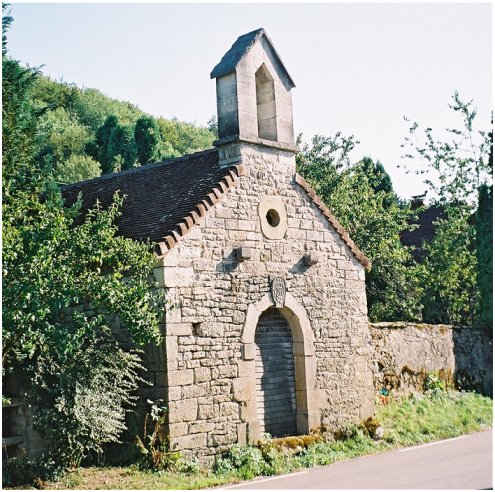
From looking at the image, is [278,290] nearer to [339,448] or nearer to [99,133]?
[339,448]

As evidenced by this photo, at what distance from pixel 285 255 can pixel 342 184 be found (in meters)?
10.8

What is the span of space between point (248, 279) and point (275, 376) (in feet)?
6.46

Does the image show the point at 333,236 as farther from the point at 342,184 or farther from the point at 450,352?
the point at 342,184

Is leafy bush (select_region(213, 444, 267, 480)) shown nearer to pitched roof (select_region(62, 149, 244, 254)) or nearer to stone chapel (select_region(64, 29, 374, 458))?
stone chapel (select_region(64, 29, 374, 458))

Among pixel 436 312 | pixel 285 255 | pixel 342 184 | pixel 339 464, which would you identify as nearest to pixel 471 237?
pixel 436 312

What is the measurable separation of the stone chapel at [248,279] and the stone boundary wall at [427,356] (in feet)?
5.44

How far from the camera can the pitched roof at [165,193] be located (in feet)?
41.1

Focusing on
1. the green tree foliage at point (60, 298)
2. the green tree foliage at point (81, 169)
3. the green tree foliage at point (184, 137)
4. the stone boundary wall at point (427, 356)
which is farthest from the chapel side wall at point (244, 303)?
the green tree foliage at point (184, 137)

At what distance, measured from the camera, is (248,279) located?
13.2 metres

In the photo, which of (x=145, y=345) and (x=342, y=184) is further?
(x=342, y=184)

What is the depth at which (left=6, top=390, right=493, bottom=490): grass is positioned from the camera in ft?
34.8

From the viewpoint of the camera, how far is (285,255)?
46.3 ft

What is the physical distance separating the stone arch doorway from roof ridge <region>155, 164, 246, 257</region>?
8.06 ft

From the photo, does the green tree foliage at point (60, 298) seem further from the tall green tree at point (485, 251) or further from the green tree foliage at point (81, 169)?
the green tree foliage at point (81, 169)
